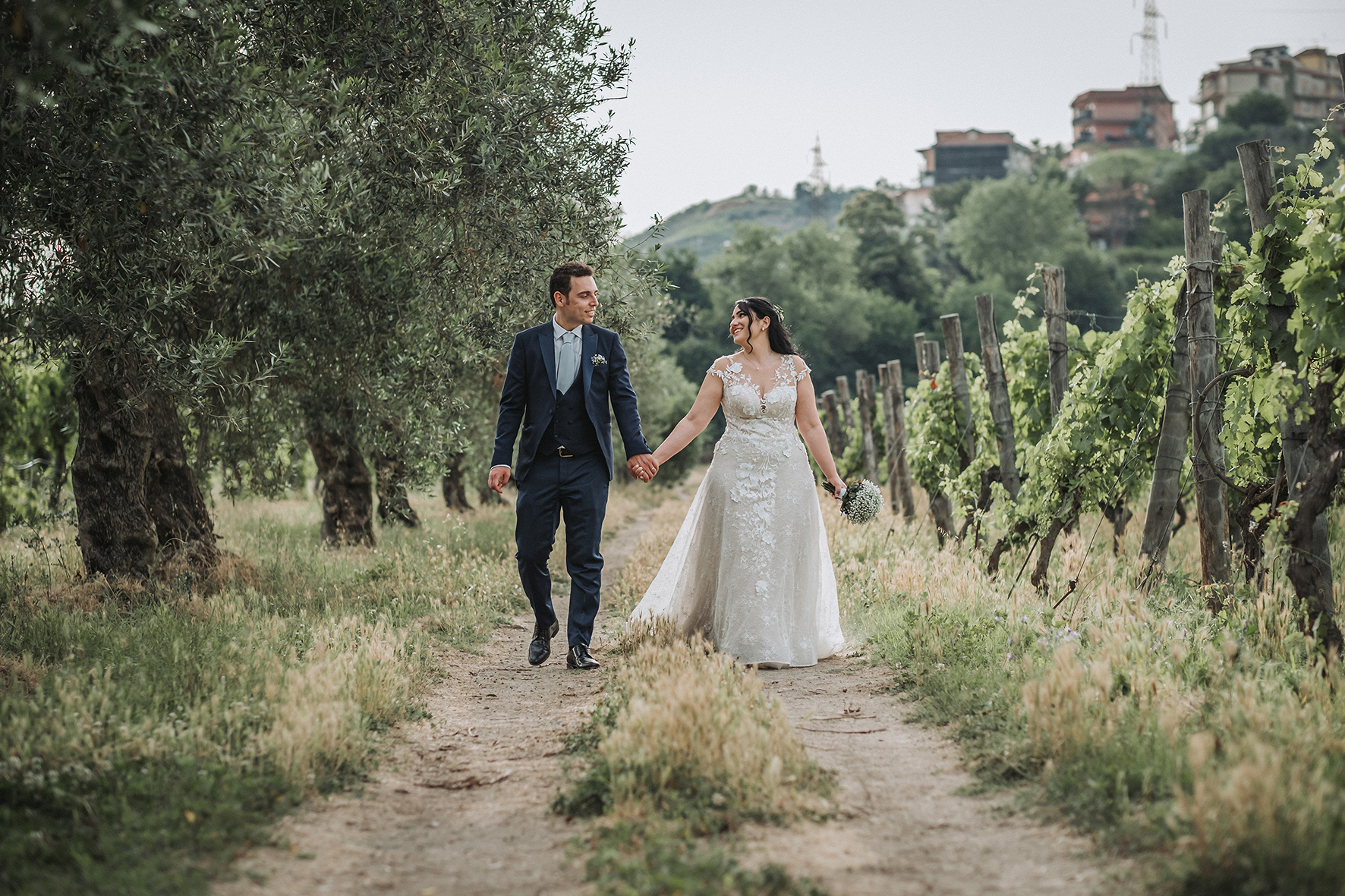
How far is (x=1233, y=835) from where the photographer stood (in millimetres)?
2998

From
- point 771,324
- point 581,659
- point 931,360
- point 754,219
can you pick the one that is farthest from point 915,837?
point 754,219

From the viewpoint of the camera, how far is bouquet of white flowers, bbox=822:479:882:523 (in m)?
6.98

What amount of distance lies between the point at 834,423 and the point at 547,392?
57.3ft

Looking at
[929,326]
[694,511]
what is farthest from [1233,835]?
[929,326]

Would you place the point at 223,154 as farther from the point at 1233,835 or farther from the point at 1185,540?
the point at 1185,540

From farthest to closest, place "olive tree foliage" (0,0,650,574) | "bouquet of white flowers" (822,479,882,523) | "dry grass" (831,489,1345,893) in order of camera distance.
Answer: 1. "bouquet of white flowers" (822,479,882,523)
2. "olive tree foliage" (0,0,650,574)
3. "dry grass" (831,489,1345,893)

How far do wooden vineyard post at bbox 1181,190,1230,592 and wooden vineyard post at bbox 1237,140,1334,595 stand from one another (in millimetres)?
483

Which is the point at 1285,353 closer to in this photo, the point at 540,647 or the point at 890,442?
the point at 540,647

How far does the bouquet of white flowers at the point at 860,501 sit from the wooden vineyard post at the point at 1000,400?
2717mm

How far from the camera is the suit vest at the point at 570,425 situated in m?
6.30

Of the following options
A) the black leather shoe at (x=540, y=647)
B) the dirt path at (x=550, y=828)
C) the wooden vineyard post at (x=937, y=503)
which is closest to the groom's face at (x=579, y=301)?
the black leather shoe at (x=540, y=647)

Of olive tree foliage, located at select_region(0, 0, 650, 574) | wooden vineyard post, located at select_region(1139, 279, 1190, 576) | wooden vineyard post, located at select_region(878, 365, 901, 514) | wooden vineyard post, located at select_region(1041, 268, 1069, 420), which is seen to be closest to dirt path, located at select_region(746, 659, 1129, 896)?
wooden vineyard post, located at select_region(1139, 279, 1190, 576)

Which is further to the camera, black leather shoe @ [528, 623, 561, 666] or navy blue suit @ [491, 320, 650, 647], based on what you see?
black leather shoe @ [528, 623, 561, 666]

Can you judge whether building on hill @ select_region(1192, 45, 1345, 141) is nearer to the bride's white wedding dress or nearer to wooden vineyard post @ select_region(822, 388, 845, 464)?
wooden vineyard post @ select_region(822, 388, 845, 464)
